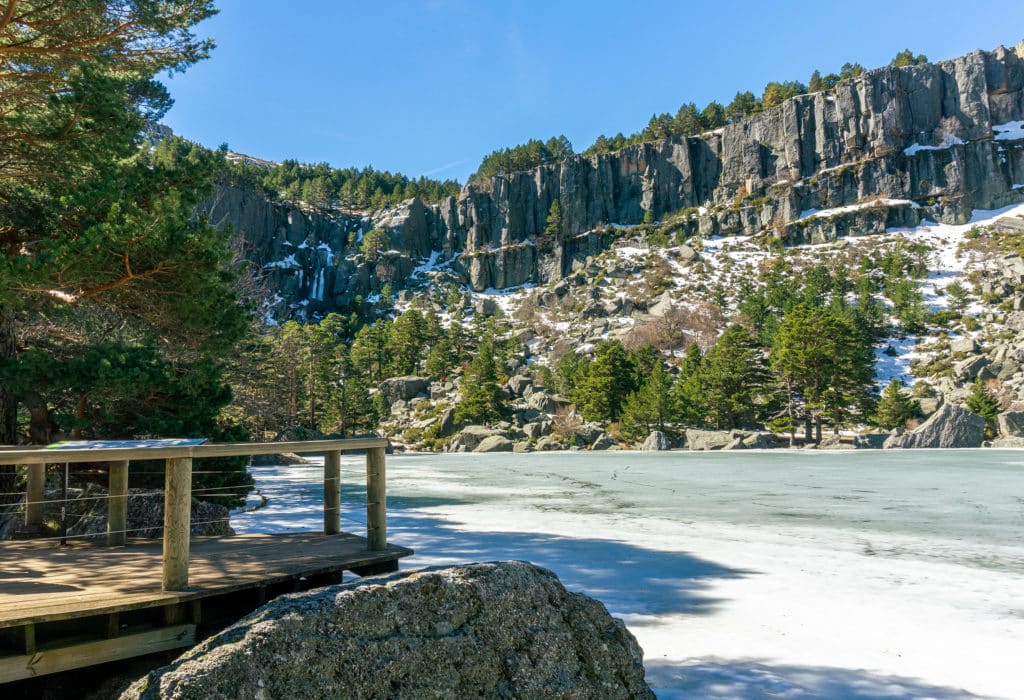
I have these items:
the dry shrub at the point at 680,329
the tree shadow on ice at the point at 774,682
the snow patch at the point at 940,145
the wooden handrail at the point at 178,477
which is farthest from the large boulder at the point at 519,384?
the snow patch at the point at 940,145

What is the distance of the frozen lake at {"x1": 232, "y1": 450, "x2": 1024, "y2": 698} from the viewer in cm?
346

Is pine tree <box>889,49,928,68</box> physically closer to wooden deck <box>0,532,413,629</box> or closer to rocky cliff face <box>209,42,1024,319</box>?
rocky cliff face <box>209,42,1024,319</box>

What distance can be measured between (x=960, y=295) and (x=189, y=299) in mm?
63880

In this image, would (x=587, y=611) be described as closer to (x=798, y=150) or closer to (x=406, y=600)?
(x=406, y=600)

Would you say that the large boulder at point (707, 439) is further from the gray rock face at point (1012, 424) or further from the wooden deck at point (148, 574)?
the wooden deck at point (148, 574)

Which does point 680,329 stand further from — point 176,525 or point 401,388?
point 176,525

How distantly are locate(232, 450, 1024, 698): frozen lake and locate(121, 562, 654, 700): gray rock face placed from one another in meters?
0.85

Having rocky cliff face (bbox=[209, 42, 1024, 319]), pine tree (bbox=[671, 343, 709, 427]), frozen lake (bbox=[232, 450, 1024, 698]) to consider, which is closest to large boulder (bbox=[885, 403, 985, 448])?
pine tree (bbox=[671, 343, 709, 427])

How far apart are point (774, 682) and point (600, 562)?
9.31 ft

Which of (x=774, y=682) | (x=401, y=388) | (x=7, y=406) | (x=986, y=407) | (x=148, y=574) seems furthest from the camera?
(x=401, y=388)

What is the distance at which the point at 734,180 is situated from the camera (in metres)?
88.0

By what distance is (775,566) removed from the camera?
5.90 metres

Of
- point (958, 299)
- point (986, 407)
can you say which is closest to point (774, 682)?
point (986, 407)

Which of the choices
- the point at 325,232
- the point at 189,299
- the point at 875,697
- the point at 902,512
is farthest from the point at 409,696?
the point at 325,232
